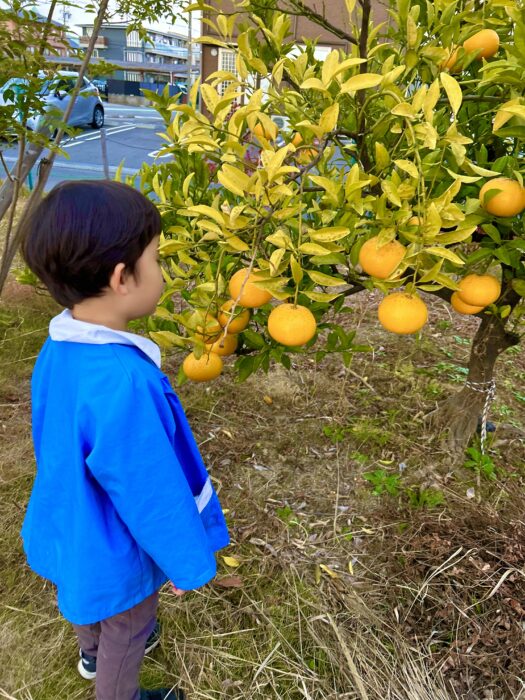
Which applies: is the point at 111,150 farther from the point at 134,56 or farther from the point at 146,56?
the point at 134,56

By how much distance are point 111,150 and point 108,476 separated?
41.9ft

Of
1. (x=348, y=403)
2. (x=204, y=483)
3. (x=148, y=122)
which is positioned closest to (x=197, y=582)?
(x=204, y=483)

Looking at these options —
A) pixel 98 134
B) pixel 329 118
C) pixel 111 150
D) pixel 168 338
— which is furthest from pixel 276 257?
pixel 98 134

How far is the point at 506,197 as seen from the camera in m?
1.15

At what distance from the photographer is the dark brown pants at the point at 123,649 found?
1.20 metres

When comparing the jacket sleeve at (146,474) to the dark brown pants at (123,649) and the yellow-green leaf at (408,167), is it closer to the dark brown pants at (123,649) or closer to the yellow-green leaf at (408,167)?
the dark brown pants at (123,649)

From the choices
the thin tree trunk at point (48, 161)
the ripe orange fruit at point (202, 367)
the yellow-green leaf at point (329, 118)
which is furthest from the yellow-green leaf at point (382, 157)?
the thin tree trunk at point (48, 161)

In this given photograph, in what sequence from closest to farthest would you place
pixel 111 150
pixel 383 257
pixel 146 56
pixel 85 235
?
pixel 85 235 < pixel 383 257 < pixel 111 150 < pixel 146 56

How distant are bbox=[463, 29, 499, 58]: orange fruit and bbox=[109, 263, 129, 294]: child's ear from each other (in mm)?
1029

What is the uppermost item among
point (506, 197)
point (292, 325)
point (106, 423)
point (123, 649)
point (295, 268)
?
point (506, 197)

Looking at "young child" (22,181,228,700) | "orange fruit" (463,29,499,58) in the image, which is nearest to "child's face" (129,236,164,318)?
"young child" (22,181,228,700)

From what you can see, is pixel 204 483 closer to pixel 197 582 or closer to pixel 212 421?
pixel 197 582

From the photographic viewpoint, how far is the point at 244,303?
1180 millimetres

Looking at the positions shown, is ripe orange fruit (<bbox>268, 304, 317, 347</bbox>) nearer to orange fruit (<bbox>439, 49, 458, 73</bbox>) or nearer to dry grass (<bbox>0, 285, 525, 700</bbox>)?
orange fruit (<bbox>439, 49, 458, 73</bbox>)
